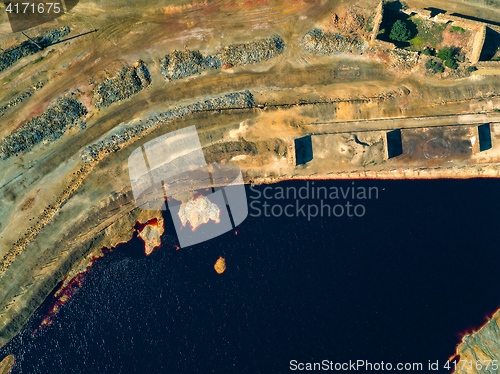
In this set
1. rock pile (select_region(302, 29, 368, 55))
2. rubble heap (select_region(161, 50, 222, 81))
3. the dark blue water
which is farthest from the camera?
rock pile (select_region(302, 29, 368, 55))

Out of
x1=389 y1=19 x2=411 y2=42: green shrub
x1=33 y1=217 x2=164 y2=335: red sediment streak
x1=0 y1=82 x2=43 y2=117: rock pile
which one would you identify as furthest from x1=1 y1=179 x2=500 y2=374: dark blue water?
x1=0 y1=82 x2=43 y2=117: rock pile

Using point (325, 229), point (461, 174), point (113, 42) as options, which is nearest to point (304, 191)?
point (325, 229)

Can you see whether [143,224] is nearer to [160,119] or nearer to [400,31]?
[160,119]

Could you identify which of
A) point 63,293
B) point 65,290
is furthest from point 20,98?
point 63,293

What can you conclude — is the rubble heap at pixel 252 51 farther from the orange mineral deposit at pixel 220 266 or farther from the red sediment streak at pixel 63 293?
the red sediment streak at pixel 63 293

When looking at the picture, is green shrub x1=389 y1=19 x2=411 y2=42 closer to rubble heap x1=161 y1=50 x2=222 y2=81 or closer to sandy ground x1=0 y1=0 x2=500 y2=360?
sandy ground x1=0 y1=0 x2=500 y2=360

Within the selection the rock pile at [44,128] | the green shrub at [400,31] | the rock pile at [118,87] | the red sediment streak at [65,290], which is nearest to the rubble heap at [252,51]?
the rock pile at [118,87]

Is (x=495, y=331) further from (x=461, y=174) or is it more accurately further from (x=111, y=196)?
(x=111, y=196)
